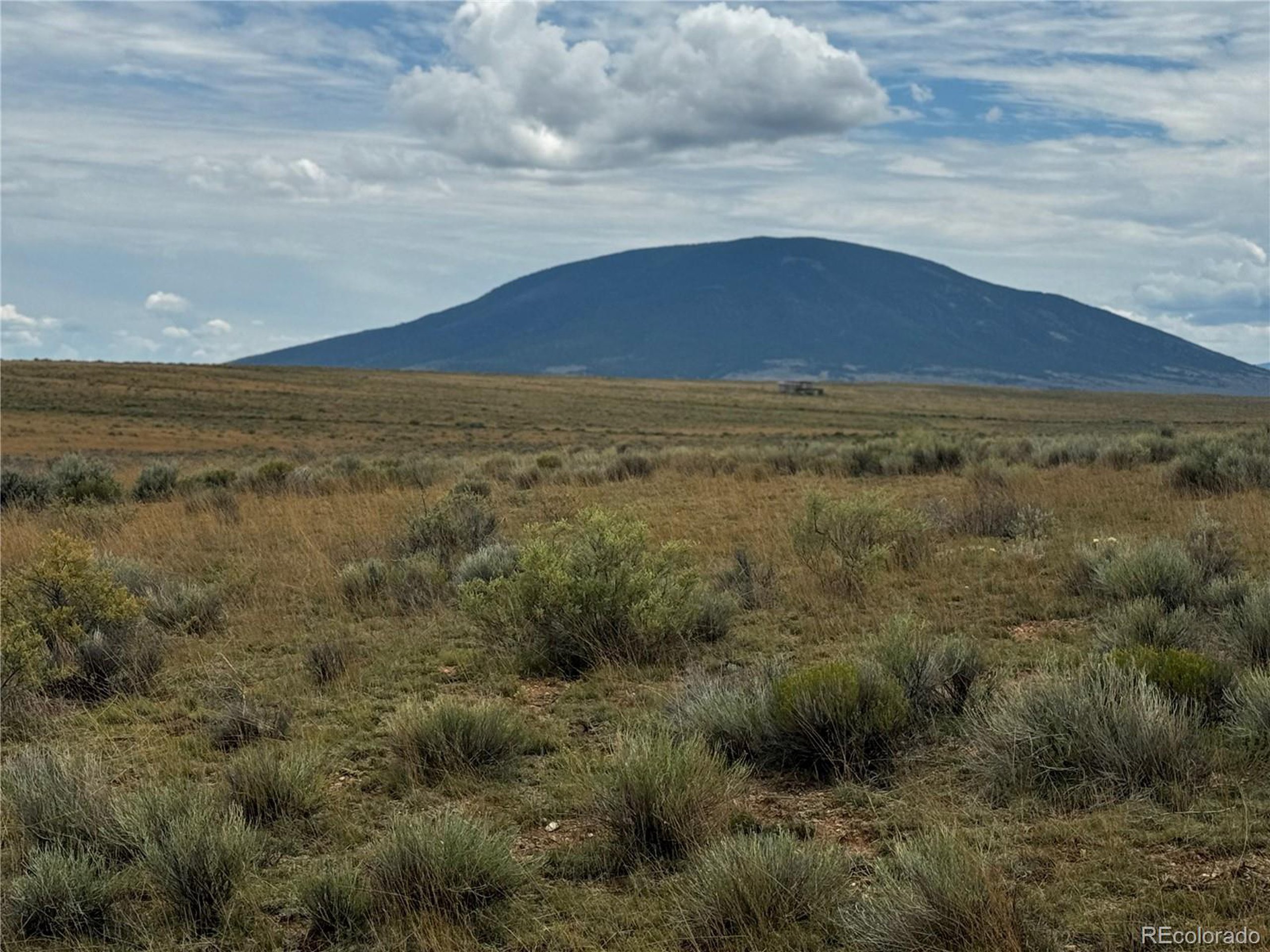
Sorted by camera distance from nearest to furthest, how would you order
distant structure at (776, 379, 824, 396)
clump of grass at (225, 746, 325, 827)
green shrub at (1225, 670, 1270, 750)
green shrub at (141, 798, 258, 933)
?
green shrub at (141, 798, 258, 933)
green shrub at (1225, 670, 1270, 750)
clump of grass at (225, 746, 325, 827)
distant structure at (776, 379, 824, 396)

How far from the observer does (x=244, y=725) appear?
6.52m

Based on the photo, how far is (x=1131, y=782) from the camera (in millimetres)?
4746

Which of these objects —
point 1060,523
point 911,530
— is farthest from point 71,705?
point 1060,523

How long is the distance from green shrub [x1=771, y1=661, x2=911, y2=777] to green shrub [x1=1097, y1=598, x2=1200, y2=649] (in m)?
2.20

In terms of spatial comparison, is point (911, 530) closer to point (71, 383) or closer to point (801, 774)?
point (801, 774)

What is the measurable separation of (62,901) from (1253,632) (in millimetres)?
6981

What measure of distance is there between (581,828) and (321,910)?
134 centimetres

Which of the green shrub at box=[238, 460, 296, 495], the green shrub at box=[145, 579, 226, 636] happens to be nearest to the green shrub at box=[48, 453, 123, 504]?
the green shrub at box=[238, 460, 296, 495]

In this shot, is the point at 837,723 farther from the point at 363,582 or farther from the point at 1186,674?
the point at 363,582

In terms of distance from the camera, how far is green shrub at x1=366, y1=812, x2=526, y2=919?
4191 mm

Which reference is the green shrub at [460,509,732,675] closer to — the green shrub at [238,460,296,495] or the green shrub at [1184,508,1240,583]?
the green shrub at [1184,508,1240,583]

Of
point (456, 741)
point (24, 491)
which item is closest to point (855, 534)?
point (456, 741)

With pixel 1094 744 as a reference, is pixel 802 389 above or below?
above

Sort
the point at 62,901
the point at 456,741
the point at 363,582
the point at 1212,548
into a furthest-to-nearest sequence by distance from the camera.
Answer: the point at 363,582 < the point at 1212,548 < the point at 456,741 < the point at 62,901
